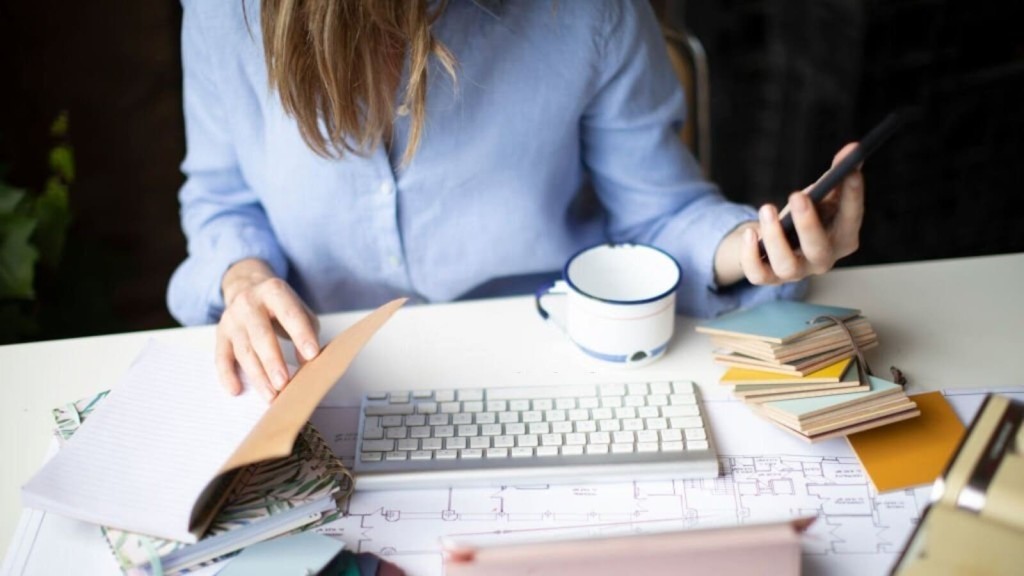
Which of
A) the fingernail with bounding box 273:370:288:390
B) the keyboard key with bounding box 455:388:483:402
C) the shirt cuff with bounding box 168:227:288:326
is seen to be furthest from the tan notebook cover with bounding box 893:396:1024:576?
the shirt cuff with bounding box 168:227:288:326

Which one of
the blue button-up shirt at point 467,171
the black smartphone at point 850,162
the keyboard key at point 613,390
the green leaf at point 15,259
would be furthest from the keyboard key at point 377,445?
the green leaf at point 15,259

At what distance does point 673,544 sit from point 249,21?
2.27 ft

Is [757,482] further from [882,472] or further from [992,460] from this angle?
[992,460]

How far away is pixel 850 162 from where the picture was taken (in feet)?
2.55

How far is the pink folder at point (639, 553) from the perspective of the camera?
577mm

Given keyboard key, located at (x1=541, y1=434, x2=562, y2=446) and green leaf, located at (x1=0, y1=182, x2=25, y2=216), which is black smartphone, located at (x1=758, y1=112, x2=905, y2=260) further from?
green leaf, located at (x1=0, y1=182, x2=25, y2=216)

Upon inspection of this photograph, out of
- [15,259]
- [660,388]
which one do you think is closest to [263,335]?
[660,388]

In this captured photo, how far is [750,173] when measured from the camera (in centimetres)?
220

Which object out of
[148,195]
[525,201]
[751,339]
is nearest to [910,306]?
[751,339]

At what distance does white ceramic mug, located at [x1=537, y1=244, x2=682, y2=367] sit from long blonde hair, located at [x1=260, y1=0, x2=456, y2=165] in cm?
22

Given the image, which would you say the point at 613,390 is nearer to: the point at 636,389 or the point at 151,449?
the point at 636,389

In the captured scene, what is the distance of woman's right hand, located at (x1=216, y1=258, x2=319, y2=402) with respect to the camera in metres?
0.80

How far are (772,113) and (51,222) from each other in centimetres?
152

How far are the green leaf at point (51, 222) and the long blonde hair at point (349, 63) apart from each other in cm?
78
